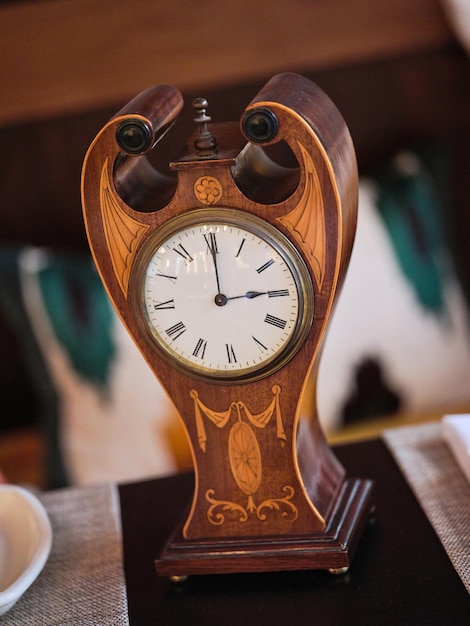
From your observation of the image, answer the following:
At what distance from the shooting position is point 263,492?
0.90 meters

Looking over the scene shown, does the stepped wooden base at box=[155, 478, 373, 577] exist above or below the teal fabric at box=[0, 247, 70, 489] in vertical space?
below

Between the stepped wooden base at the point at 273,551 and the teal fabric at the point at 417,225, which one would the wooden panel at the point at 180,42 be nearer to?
the teal fabric at the point at 417,225

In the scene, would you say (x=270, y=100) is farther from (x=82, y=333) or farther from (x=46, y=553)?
(x=82, y=333)

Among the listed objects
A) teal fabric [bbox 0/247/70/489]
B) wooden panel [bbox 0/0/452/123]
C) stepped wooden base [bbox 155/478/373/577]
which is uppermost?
wooden panel [bbox 0/0/452/123]

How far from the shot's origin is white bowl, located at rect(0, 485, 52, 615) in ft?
2.93

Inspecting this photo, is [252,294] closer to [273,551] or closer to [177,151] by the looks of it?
[273,551]

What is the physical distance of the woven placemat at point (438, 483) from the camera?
89 centimetres

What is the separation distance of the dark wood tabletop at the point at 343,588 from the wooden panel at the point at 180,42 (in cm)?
109

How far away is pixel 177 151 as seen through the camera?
1.81 meters

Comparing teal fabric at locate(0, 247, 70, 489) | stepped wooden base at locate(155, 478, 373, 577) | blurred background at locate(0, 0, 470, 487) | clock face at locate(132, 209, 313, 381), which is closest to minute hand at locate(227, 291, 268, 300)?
clock face at locate(132, 209, 313, 381)

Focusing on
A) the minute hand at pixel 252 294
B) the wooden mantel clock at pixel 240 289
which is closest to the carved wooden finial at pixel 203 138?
the wooden mantel clock at pixel 240 289

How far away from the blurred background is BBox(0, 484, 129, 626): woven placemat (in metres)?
0.52

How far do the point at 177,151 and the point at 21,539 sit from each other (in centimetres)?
103

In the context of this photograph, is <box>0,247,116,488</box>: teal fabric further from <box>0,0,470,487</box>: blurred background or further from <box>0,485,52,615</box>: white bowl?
<box>0,485,52,615</box>: white bowl
